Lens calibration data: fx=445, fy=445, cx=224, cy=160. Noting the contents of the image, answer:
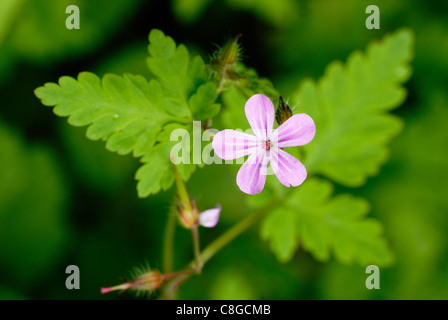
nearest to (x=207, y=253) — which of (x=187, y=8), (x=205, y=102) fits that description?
(x=205, y=102)

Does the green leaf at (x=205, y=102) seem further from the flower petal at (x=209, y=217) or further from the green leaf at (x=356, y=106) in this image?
the green leaf at (x=356, y=106)

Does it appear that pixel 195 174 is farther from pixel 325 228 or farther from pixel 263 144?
pixel 263 144

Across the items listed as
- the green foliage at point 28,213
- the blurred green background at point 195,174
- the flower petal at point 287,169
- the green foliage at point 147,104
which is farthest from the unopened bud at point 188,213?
the green foliage at point 28,213

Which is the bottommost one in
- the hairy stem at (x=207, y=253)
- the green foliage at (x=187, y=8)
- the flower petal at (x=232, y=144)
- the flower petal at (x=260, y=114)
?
the hairy stem at (x=207, y=253)

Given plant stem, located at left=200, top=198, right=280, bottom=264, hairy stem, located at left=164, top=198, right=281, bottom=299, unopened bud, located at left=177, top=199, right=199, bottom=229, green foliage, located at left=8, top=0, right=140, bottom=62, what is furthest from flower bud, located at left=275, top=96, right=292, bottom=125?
green foliage, located at left=8, top=0, right=140, bottom=62

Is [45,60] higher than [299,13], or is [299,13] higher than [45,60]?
[299,13]

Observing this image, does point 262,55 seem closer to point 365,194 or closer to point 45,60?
point 365,194
